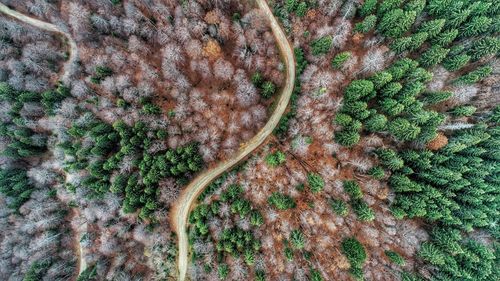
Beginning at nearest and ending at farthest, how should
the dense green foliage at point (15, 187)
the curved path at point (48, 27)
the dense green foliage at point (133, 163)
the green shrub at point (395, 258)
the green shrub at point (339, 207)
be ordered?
the green shrub at point (395, 258) < the green shrub at point (339, 207) < the dense green foliage at point (133, 163) < the dense green foliage at point (15, 187) < the curved path at point (48, 27)

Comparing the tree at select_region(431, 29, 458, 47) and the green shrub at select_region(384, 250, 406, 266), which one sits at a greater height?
the tree at select_region(431, 29, 458, 47)

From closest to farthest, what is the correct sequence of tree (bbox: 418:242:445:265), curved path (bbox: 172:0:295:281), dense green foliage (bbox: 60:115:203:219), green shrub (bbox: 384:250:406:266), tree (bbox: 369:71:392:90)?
tree (bbox: 369:71:392:90)
tree (bbox: 418:242:445:265)
green shrub (bbox: 384:250:406:266)
dense green foliage (bbox: 60:115:203:219)
curved path (bbox: 172:0:295:281)

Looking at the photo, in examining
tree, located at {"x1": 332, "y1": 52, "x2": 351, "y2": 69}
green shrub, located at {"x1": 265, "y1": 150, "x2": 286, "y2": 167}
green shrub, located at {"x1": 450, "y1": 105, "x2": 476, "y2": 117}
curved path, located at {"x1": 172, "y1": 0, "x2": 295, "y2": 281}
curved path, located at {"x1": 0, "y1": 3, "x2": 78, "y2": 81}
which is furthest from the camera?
curved path, located at {"x1": 0, "y1": 3, "x2": 78, "y2": 81}

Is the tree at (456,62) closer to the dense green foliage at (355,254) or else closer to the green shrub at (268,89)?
the green shrub at (268,89)

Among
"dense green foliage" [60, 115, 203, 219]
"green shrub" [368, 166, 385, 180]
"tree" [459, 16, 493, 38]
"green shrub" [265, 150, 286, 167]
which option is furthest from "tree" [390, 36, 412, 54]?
"dense green foliage" [60, 115, 203, 219]

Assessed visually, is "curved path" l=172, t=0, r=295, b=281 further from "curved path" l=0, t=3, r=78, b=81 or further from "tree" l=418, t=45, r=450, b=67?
"curved path" l=0, t=3, r=78, b=81

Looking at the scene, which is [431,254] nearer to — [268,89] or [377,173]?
[377,173]

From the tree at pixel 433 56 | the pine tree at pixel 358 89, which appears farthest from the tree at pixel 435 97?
the pine tree at pixel 358 89
